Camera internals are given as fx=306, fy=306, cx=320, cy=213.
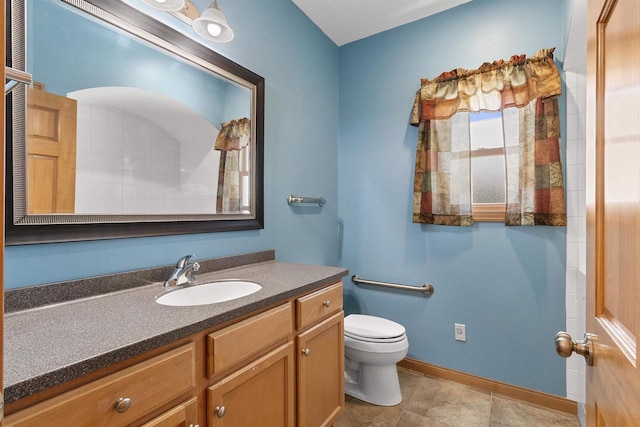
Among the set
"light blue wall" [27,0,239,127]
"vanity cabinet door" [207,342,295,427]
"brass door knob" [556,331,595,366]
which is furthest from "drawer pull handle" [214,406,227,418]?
"light blue wall" [27,0,239,127]

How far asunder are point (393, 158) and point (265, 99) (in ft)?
3.49

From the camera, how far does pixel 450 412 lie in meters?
1.80

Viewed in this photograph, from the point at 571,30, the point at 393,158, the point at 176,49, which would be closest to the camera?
the point at 176,49

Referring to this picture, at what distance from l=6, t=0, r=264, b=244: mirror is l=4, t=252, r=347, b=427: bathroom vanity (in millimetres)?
295

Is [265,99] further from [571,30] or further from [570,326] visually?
[570,326]

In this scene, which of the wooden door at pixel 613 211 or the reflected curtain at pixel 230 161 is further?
the reflected curtain at pixel 230 161

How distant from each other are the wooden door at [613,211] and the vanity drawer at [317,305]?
0.93 m

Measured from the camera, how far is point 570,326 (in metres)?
1.80

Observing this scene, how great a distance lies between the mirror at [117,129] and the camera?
38.5 inches

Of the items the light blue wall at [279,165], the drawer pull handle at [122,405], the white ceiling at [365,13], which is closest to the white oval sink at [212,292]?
the light blue wall at [279,165]

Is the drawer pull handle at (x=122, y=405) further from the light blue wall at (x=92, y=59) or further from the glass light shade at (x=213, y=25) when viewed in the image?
the glass light shade at (x=213, y=25)

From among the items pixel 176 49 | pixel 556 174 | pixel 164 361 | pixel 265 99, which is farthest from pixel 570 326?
pixel 176 49

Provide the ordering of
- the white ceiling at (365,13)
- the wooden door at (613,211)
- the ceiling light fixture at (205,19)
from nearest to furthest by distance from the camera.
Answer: the wooden door at (613,211) → the ceiling light fixture at (205,19) → the white ceiling at (365,13)

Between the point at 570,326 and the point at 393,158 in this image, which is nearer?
the point at 570,326
